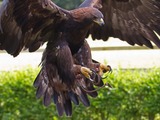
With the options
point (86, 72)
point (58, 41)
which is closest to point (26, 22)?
point (58, 41)

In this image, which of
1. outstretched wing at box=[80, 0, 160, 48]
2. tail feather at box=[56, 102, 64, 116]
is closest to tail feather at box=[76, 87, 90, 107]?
tail feather at box=[56, 102, 64, 116]

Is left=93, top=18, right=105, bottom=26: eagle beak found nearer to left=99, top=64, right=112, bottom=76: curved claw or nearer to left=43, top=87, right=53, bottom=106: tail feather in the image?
left=99, top=64, right=112, bottom=76: curved claw

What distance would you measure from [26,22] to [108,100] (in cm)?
241

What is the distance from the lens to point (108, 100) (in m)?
8.35

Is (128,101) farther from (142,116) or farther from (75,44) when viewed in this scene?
(75,44)

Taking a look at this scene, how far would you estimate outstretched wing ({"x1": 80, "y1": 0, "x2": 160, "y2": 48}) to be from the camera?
694cm

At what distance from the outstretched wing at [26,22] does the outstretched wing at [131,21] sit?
0.72m

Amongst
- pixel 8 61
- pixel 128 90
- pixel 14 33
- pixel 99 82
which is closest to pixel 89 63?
pixel 99 82

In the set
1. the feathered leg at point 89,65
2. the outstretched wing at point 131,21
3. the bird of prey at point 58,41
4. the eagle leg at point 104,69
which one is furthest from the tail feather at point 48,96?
the outstretched wing at point 131,21

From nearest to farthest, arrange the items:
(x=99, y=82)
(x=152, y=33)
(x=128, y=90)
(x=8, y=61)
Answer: (x=99, y=82) < (x=152, y=33) < (x=128, y=90) < (x=8, y=61)

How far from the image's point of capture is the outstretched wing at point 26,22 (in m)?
6.02

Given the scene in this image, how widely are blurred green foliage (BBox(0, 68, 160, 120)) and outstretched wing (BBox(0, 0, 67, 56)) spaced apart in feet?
6.62

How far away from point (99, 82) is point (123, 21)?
93cm

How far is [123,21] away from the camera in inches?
279
